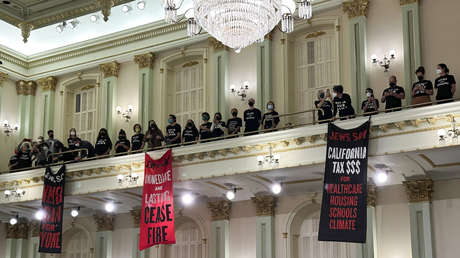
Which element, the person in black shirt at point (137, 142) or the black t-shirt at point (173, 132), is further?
the person in black shirt at point (137, 142)

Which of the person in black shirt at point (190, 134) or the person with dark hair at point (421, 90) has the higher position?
the person with dark hair at point (421, 90)

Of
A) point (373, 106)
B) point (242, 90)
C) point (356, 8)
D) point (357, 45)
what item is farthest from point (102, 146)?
point (373, 106)

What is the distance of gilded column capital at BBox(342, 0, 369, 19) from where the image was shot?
1917cm

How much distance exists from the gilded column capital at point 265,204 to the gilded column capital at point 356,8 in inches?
214

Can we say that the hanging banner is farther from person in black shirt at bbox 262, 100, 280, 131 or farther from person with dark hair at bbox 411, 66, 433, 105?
person in black shirt at bbox 262, 100, 280, 131

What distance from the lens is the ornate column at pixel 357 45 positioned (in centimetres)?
1872

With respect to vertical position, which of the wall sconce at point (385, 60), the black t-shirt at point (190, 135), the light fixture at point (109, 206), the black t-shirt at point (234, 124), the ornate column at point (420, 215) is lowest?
the ornate column at point (420, 215)

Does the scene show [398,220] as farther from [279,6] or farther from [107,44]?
[107,44]

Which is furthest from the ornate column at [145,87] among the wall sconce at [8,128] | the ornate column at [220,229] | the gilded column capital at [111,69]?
the wall sconce at [8,128]

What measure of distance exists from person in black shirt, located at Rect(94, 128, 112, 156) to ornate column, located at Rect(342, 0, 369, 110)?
7.48 metres

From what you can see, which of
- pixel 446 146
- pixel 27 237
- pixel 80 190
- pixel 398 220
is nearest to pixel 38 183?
pixel 80 190

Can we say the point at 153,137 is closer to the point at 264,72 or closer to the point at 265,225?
the point at 264,72

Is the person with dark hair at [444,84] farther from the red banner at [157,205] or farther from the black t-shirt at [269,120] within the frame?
the red banner at [157,205]

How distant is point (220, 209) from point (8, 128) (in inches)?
340
